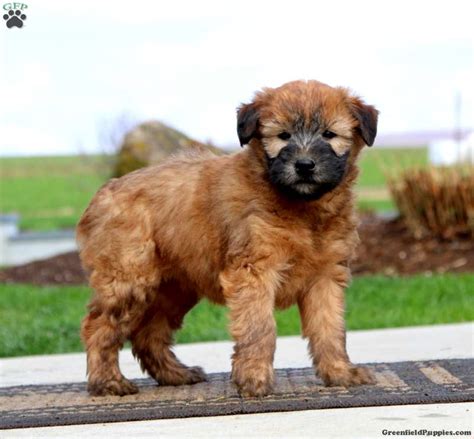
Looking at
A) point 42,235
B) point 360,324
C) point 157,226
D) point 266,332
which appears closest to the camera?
point 266,332

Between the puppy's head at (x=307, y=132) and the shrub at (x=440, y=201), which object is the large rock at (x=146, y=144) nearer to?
the shrub at (x=440, y=201)

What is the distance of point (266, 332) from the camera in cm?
590

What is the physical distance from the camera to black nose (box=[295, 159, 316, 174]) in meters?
5.79

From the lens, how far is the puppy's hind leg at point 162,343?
6.76m

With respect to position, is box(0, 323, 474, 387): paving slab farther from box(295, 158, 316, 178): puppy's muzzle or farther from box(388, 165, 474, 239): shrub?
box(388, 165, 474, 239): shrub

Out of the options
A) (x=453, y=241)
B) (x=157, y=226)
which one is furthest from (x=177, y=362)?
(x=453, y=241)

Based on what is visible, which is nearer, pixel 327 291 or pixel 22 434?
pixel 22 434

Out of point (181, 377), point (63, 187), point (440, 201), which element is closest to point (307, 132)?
point (181, 377)

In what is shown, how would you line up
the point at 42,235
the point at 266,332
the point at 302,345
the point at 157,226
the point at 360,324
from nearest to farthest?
the point at 266,332 → the point at 157,226 → the point at 302,345 → the point at 360,324 → the point at 42,235

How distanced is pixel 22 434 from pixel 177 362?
166cm

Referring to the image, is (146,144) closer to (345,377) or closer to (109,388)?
(109,388)

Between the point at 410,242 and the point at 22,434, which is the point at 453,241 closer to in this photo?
the point at 410,242

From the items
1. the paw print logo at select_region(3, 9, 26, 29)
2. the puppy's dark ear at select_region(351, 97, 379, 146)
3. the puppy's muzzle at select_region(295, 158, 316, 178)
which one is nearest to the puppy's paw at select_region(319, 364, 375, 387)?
the puppy's muzzle at select_region(295, 158, 316, 178)

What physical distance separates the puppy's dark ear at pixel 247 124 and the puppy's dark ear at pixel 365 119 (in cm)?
53
